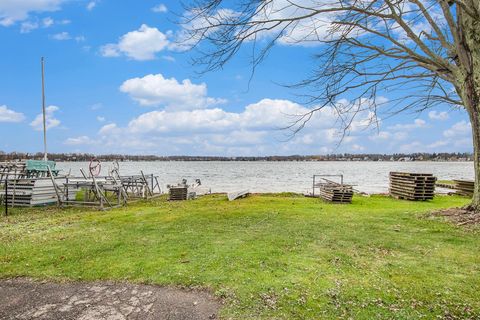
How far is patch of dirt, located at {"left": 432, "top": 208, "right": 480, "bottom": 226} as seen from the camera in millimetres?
11421

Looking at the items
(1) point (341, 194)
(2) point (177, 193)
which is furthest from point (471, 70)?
(2) point (177, 193)

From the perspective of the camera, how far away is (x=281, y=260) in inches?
285

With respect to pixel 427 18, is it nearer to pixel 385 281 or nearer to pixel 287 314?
pixel 385 281

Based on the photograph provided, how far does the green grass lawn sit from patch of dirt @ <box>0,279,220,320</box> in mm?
318

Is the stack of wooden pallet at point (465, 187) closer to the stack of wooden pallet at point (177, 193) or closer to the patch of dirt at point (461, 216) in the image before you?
the patch of dirt at point (461, 216)

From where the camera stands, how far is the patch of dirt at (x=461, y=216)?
11.4m

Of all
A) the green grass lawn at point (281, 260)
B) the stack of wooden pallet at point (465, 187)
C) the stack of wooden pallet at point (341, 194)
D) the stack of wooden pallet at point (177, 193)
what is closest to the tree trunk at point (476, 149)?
the green grass lawn at point (281, 260)

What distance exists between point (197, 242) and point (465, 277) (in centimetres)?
594

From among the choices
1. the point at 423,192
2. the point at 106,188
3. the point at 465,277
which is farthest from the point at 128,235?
the point at 423,192

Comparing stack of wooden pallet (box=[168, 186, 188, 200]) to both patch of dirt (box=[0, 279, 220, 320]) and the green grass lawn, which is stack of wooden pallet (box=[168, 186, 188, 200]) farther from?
patch of dirt (box=[0, 279, 220, 320])

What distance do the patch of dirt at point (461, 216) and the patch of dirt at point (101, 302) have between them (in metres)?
10.1

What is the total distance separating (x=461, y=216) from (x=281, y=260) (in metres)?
8.76

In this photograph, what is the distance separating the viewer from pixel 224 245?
8539mm

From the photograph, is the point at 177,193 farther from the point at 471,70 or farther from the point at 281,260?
the point at 471,70
